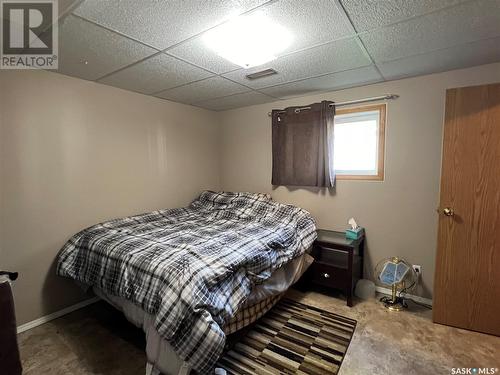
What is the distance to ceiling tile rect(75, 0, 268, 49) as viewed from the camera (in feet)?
4.42

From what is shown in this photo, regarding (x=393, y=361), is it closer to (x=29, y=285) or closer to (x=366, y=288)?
(x=366, y=288)

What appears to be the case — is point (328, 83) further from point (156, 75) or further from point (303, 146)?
point (156, 75)

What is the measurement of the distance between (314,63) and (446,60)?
1058mm

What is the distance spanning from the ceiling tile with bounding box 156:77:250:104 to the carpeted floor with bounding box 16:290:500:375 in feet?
7.78

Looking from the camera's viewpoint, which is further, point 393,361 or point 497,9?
point 393,361

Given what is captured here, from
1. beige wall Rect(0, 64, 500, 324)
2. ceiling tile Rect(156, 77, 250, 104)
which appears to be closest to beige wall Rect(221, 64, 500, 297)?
beige wall Rect(0, 64, 500, 324)

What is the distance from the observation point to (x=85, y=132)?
8.20ft

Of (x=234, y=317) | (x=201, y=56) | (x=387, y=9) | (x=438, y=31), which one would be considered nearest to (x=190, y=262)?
(x=234, y=317)

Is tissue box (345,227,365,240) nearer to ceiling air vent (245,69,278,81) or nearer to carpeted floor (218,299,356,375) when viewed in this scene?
carpeted floor (218,299,356,375)

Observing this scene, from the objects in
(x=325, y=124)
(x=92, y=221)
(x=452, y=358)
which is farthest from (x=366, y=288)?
(x=92, y=221)

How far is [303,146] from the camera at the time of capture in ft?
10.3

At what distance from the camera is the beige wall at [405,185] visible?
2418 mm

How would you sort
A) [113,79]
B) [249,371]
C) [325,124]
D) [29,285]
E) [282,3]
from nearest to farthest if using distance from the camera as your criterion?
[282,3]
[249,371]
[29,285]
[113,79]
[325,124]

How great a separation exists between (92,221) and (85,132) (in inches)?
34.9
